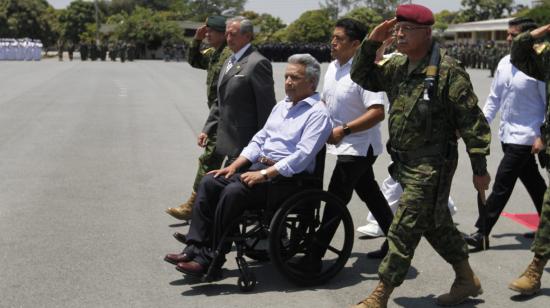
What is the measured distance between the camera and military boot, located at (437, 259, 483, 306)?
4578 millimetres

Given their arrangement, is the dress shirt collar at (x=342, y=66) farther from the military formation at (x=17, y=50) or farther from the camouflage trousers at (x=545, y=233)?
the military formation at (x=17, y=50)

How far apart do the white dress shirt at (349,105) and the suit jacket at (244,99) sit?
563 millimetres

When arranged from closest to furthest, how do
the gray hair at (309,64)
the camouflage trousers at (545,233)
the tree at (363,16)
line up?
the camouflage trousers at (545,233)
the gray hair at (309,64)
the tree at (363,16)

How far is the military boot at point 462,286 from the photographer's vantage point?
458 centimetres

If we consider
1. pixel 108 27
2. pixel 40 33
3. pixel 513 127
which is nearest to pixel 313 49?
pixel 108 27

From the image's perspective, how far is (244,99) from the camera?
18.6 ft

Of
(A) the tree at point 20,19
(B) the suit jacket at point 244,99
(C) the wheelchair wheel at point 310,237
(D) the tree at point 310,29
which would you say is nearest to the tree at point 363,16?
(B) the suit jacket at point 244,99

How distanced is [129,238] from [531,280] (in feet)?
10.4

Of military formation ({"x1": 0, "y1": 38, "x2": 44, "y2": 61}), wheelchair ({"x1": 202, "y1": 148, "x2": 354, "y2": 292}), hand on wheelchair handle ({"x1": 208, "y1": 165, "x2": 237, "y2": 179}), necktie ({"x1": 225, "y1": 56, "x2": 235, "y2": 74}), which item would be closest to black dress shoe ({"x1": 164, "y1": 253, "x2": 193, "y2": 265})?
wheelchair ({"x1": 202, "y1": 148, "x2": 354, "y2": 292})

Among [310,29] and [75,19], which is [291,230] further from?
[75,19]

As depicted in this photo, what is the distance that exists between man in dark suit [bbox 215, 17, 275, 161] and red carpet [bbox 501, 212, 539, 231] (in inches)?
110

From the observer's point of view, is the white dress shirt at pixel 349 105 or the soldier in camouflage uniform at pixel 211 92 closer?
the white dress shirt at pixel 349 105

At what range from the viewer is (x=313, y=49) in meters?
61.9

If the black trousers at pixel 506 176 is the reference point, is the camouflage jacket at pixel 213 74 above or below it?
above
